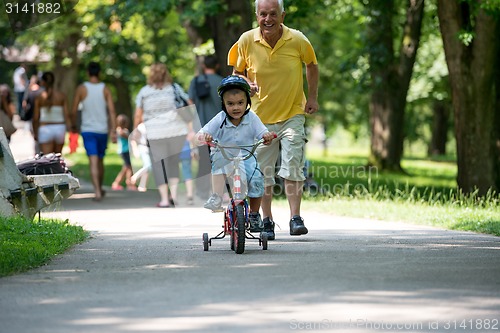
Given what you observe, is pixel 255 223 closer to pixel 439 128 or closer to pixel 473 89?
pixel 473 89

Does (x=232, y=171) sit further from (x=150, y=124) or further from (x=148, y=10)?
(x=148, y=10)

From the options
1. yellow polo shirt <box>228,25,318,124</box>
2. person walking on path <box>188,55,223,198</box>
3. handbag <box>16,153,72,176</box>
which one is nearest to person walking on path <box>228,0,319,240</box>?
yellow polo shirt <box>228,25,318,124</box>

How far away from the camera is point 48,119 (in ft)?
64.6

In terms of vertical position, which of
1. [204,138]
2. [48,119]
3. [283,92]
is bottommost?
[204,138]

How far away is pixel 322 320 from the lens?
680 centimetres

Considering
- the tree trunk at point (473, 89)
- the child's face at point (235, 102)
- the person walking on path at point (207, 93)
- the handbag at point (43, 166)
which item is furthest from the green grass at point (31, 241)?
the tree trunk at point (473, 89)

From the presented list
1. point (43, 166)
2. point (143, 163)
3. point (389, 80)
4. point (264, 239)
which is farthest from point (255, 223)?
point (389, 80)

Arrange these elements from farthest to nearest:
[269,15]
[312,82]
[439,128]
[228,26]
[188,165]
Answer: [439,128] < [228,26] < [188,165] < [312,82] < [269,15]

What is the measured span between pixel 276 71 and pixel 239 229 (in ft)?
7.27

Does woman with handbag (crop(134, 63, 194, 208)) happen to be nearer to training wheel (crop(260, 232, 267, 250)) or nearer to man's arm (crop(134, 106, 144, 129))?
man's arm (crop(134, 106, 144, 129))

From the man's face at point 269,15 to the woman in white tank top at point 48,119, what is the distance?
344 inches

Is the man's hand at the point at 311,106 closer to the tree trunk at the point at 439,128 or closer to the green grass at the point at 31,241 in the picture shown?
the green grass at the point at 31,241

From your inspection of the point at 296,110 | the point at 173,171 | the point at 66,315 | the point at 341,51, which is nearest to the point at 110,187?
the point at 173,171

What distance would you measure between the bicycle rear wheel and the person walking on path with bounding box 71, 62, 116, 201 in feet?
30.1
